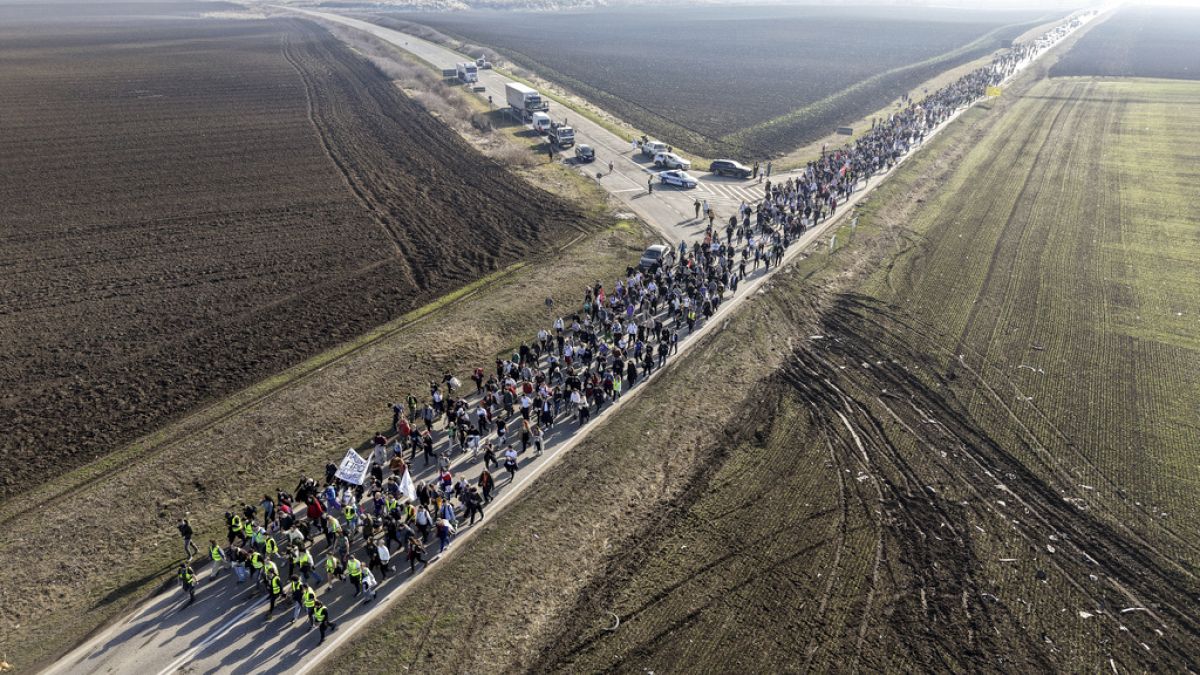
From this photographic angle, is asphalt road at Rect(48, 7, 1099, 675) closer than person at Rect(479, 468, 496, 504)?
Yes

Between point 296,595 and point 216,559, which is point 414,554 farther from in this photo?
point 216,559

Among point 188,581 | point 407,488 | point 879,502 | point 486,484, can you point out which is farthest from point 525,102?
point 188,581

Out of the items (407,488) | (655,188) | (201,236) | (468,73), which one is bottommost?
(407,488)

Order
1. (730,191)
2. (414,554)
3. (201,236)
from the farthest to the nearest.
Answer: (730,191), (201,236), (414,554)

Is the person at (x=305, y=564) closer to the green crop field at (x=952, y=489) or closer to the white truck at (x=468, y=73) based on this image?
the green crop field at (x=952, y=489)

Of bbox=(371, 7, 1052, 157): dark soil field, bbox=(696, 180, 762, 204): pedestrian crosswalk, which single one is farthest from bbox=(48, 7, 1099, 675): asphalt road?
bbox=(371, 7, 1052, 157): dark soil field

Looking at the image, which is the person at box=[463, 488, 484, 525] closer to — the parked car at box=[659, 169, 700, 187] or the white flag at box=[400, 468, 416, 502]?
the white flag at box=[400, 468, 416, 502]

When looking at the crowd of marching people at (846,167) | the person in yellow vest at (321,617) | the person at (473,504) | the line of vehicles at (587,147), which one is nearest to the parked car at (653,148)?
the line of vehicles at (587,147)
